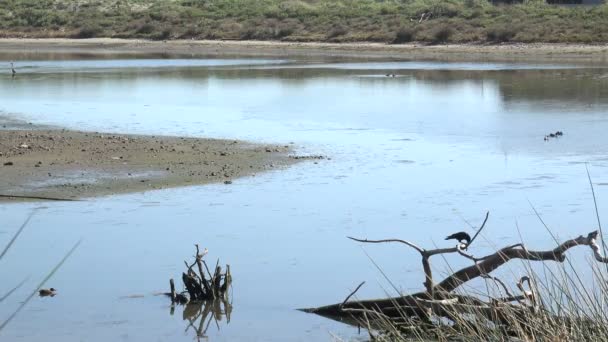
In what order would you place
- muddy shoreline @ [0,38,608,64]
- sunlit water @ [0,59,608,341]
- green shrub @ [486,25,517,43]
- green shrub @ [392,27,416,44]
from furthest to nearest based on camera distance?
green shrub @ [392,27,416,44] < green shrub @ [486,25,517,43] < muddy shoreline @ [0,38,608,64] < sunlit water @ [0,59,608,341]

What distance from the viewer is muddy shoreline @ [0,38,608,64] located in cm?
3706

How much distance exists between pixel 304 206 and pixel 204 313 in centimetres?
361

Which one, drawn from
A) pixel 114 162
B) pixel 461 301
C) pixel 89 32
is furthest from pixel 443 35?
pixel 461 301

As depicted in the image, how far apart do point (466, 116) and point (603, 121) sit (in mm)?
2352

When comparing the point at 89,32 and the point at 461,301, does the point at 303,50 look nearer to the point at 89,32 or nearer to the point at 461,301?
the point at 89,32

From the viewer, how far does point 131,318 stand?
7484 millimetres

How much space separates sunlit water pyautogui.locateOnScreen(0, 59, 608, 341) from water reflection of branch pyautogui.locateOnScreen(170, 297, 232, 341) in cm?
7

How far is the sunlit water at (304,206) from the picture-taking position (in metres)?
7.71

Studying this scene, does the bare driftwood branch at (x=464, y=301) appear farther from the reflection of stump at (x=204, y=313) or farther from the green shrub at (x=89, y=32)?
the green shrub at (x=89, y=32)

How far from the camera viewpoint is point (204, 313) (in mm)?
7555

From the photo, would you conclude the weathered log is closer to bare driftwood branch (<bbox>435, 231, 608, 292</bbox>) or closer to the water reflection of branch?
bare driftwood branch (<bbox>435, 231, 608, 292</bbox>)

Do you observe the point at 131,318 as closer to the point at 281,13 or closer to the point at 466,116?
the point at 466,116

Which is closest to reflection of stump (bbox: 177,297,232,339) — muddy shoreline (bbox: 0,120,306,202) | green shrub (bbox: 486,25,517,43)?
muddy shoreline (bbox: 0,120,306,202)

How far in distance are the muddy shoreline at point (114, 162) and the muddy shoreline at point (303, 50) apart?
2117 cm
